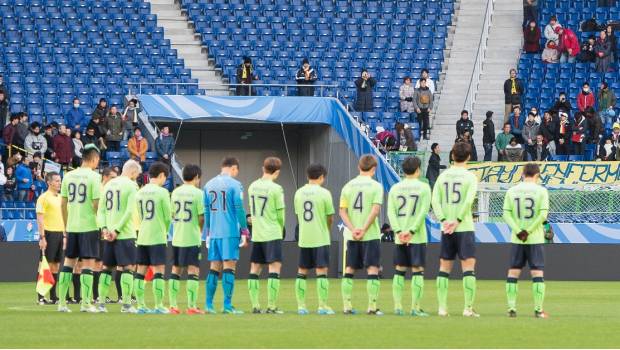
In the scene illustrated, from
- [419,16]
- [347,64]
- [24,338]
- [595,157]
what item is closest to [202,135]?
[347,64]

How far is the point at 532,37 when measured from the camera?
40750 millimetres

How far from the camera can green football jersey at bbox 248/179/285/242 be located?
17734 millimetres

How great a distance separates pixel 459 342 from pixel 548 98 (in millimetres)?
26315

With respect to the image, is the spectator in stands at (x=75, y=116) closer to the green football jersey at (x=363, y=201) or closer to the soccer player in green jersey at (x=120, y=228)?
the soccer player in green jersey at (x=120, y=228)

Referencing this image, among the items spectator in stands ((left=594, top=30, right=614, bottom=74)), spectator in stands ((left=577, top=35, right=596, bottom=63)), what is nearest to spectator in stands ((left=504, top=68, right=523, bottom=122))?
spectator in stands ((left=594, top=30, right=614, bottom=74))

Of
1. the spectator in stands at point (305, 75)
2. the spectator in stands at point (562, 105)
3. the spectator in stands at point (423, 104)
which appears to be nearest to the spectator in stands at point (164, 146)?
the spectator in stands at point (305, 75)

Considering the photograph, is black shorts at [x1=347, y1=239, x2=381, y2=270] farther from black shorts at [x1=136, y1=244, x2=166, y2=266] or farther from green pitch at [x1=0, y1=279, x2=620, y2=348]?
black shorts at [x1=136, y1=244, x2=166, y2=266]

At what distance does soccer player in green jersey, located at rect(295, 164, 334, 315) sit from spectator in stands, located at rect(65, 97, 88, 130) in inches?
712

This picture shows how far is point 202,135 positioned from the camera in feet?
131

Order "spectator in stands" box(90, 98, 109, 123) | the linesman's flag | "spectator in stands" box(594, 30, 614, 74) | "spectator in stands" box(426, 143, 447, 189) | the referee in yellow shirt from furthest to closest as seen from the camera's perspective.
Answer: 1. "spectator in stands" box(594, 30, 614, 74)
2. "spectator in stands" box(90, 98, 109, 123)
3. "spectator in stands" box(426, 143, 447, 189)
4. the referee in yellow shirt
5. the linesman's flag

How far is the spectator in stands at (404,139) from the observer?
116ft

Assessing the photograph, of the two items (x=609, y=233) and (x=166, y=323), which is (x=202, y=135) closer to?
(x=609, y=233)

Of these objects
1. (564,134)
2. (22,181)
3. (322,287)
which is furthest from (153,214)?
(564,134)

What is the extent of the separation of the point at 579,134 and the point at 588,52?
4.63 metres
